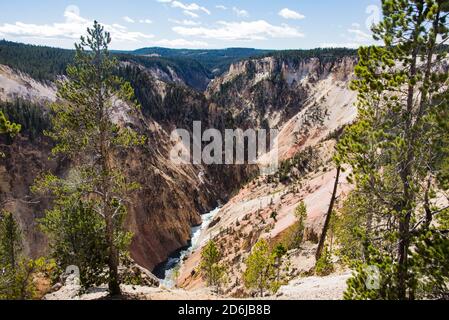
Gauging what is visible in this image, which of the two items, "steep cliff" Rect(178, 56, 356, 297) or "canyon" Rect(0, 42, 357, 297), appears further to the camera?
"canyon" Rect(0, 42, 357, 297)

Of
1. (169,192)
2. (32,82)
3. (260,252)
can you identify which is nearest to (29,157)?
(169,192)

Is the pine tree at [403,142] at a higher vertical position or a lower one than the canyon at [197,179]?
higher

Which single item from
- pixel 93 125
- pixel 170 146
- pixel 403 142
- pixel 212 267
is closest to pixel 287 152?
pixel 170 146

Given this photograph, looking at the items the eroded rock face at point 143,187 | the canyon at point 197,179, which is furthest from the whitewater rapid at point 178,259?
the eroded rock face at point 143,187

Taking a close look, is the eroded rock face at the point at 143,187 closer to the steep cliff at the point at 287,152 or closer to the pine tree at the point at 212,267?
the steep cliff at the point at 287,152

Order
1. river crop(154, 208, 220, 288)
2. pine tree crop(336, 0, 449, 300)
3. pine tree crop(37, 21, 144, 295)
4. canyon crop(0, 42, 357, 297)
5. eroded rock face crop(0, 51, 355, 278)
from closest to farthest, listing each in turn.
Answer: pine tree crop(336, 0, 449, 300) < pine tree crop(37, 21, 144, 295) < canyon crop(0, 42, 357, 297) < river crop(154, 208, 220, 288) < eroded rock face crop(0, 51, 355, 278)

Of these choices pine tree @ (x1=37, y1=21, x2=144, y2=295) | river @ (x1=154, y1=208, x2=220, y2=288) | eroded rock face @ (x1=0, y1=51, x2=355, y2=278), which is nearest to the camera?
pine tree @ (x1=37, y1=21, x2=144, y2=295)

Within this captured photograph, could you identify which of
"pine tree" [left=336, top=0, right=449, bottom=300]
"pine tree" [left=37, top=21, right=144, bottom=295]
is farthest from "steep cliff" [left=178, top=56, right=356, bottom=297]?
"pine tree" [left=37, top=21, right=144, bottom=295]

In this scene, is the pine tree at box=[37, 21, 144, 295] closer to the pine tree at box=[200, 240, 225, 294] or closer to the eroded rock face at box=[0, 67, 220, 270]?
the pine tree at box=[200, 240, 225, 294]

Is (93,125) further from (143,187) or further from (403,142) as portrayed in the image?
(143,187)
